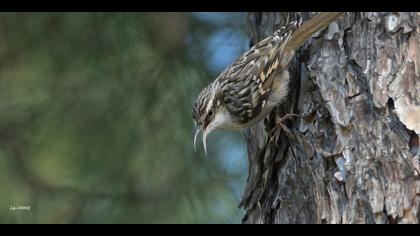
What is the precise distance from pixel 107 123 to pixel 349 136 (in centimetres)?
136

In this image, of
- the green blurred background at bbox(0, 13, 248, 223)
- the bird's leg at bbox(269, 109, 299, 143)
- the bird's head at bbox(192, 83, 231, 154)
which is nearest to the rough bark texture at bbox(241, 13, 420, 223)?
the bird's leg at bbox(269, 109, 299, 143)

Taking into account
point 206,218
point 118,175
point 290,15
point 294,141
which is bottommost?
point 206,218

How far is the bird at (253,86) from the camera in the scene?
3.05m

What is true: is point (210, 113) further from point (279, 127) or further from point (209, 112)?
point (279, 127)

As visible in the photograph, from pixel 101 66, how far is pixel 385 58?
1.40 meters

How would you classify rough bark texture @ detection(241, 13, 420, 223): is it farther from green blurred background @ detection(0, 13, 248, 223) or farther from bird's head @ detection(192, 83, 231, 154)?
green blurred background @ detection(0, 13, 248, 223)

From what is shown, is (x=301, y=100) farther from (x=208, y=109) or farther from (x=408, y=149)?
(x=408, y=149)

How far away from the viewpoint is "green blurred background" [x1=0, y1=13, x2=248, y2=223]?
10.8 feet

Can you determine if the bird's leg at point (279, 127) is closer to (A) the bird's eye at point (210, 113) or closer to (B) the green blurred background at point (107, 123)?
(A) the bird's eye at point (210, 113)
